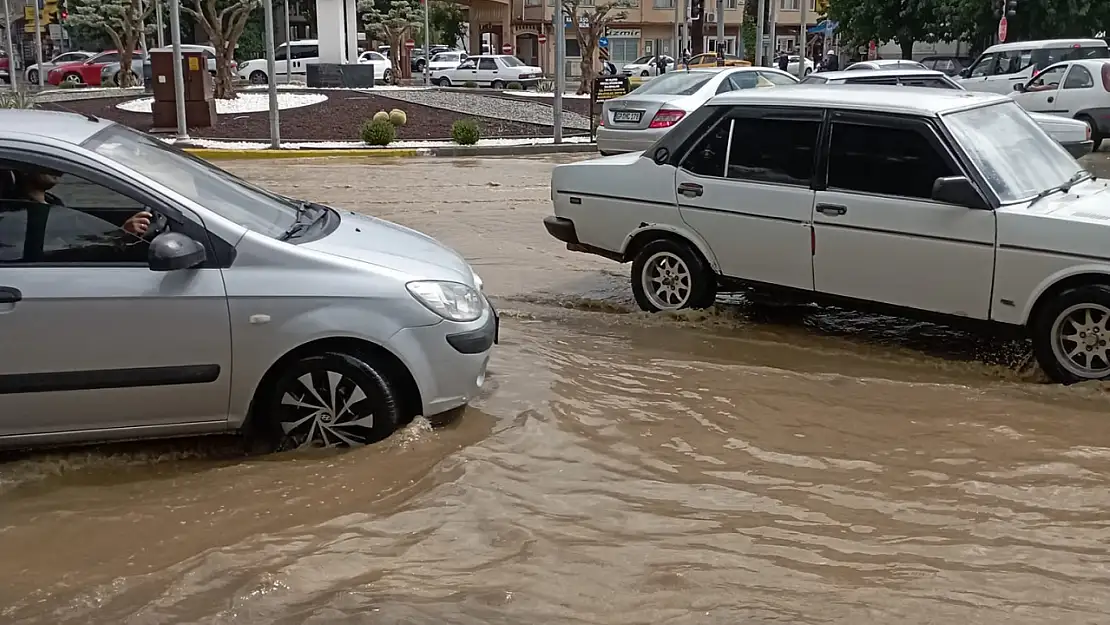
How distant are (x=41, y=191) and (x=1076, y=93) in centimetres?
1891

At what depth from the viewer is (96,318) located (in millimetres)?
4785

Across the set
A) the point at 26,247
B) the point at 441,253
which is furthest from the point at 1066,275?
the point at 26,247

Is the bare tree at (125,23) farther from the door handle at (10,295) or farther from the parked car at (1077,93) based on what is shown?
the door handle at (10,295)

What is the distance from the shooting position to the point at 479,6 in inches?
2697

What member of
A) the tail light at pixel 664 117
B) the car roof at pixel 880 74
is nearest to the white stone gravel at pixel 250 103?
the tail light at pixel 664 117

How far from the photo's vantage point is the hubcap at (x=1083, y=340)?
20.1ft

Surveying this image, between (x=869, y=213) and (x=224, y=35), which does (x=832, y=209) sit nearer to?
(x=869, y=213)

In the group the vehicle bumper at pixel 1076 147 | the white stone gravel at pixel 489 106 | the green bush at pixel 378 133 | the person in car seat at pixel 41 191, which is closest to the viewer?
the person in car seat at pixel 41 191

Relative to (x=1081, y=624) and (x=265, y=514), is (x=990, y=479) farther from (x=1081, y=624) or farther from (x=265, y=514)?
(x=265, y=514)

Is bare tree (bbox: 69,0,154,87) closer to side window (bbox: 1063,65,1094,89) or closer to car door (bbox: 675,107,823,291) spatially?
side window (bbox: 1063,65,1094,89)

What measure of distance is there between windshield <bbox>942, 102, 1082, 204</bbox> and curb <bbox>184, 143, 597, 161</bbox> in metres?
13.6

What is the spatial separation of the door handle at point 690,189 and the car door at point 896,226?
897mm

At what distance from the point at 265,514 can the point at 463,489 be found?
0.86 meters

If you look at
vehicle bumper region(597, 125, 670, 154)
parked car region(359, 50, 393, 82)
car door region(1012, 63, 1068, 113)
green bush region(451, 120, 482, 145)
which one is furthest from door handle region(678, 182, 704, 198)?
parked car region(359, 50, 393, 82)
